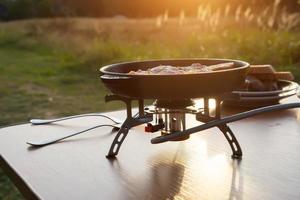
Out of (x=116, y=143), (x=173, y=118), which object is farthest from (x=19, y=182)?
(x=173, y=118)

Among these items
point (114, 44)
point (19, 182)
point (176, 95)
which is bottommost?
point (114, 44)

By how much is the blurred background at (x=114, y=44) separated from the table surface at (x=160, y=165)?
130cm

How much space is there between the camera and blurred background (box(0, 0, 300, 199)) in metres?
3.97

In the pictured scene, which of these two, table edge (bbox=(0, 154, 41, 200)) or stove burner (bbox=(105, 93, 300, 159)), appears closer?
table edge (bbox=(0, 154, 41, 200))

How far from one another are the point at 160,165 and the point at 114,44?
4.88m

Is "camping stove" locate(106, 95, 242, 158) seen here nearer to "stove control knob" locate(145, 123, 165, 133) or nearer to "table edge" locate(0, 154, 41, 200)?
"stove control knob" locate(145, 123, 165, 133)

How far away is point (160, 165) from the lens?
94 cm

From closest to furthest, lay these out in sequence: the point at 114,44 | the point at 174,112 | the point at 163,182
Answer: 1. the point at 163,182
2. the point at 174,112
3. the point at 114,44

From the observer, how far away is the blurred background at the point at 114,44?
397 cm

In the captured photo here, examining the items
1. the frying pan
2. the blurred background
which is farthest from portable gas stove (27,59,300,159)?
the blurred background

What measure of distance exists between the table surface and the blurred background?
4.26 ft

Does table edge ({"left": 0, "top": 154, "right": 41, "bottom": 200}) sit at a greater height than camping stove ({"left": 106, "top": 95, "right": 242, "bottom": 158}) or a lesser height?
lesser

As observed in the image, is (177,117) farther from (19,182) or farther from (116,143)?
(19,182)

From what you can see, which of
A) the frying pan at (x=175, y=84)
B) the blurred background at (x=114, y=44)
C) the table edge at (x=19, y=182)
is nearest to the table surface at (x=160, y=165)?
the table edge at (x=19, y=182)
